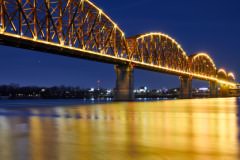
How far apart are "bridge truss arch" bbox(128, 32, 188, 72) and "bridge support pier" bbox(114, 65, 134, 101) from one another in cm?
1202

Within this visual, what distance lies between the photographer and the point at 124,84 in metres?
95.3

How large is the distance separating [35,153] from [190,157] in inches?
210

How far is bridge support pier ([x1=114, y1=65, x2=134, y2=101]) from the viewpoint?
9469 cm

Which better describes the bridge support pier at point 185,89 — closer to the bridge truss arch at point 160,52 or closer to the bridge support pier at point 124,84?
the bridge truss arch at point 160,52

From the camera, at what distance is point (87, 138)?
17297mm

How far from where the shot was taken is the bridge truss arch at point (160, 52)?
11712 centimetres

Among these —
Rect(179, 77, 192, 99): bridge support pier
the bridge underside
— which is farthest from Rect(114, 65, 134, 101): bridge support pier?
Rect(179, 77, 192, 99): bridge support pier

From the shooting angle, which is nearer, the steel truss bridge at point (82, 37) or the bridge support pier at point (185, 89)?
the steel truss bridge at point (82, 37)

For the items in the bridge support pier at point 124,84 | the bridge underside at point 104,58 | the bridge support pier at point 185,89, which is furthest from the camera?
the bridge support pier at point 185,89

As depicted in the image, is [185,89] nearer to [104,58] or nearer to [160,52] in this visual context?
[160,52]

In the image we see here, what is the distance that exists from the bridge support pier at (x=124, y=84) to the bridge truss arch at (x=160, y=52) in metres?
12.0

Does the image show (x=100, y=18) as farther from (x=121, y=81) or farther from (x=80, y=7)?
(x=121, y=81)

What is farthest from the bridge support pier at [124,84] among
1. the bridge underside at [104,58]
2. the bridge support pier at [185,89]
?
the bridge support pier at [185,89]

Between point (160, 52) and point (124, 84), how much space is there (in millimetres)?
48211
